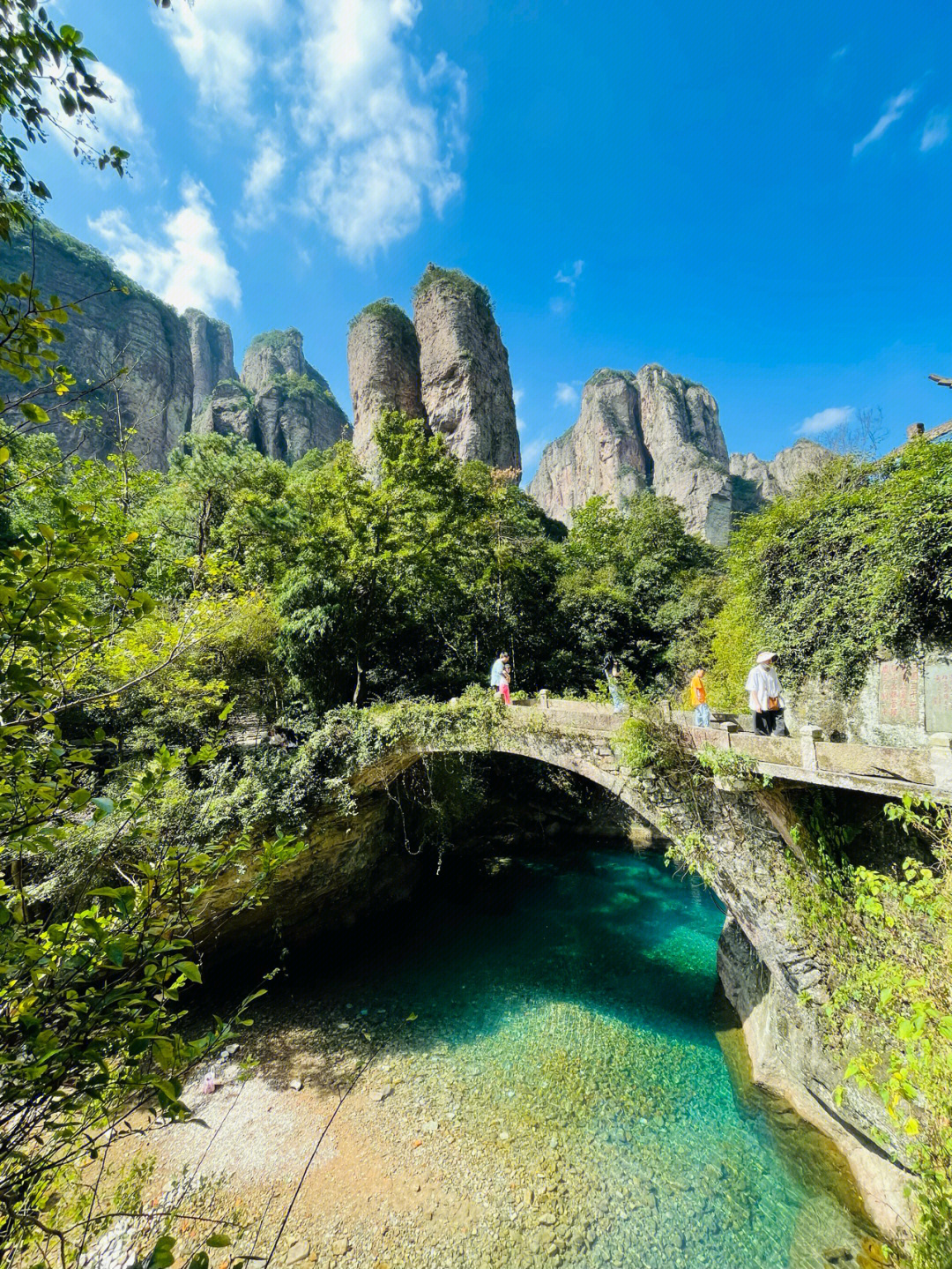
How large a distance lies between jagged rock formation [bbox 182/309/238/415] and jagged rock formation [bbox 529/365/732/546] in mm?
39773

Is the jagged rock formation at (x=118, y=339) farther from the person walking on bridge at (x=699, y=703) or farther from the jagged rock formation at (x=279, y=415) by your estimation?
the person walking on bridge at (x=699, y=703)

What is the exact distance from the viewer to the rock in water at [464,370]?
91.2 feet

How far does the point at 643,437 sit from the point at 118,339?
47.9 metres

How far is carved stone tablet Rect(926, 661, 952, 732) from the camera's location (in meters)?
5.64

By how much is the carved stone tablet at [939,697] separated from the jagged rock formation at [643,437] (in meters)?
42.1

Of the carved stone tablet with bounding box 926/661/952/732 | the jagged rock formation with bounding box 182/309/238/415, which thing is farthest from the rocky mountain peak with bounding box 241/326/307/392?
the carved stone tablet with bounding box 926/661/952/732

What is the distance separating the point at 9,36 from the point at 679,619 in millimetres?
16760

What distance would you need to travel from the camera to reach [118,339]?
35781 millimetres

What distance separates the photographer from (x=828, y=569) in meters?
7.54

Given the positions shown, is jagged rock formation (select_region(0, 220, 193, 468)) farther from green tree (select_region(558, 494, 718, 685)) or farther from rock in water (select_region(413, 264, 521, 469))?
green tree (select_region(558, 494, 718, 685))

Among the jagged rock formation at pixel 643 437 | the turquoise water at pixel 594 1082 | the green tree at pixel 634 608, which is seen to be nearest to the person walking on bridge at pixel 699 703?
the turquoise water at pixel 594 1082

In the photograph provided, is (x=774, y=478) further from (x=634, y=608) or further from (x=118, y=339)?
(x=118, y=339)

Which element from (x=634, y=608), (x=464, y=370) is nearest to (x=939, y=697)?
(x=634, y=608)

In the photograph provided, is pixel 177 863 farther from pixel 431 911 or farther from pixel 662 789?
pixel 431 911
